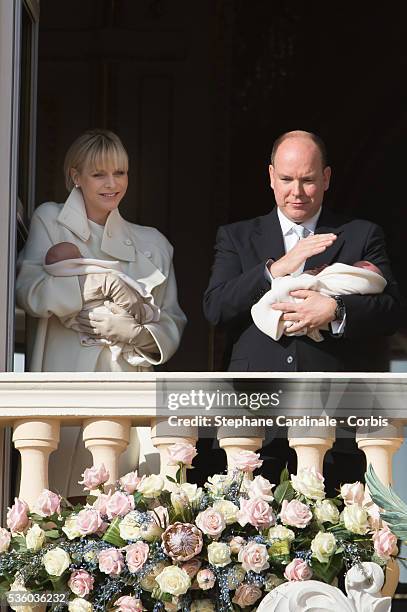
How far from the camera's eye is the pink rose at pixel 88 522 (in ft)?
17.9

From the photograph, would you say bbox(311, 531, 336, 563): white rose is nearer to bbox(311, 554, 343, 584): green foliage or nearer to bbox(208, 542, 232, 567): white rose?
bbox(311, 554, 343, 584): green foliage

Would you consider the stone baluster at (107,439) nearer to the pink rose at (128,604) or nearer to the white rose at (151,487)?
the white rose at (151,487)

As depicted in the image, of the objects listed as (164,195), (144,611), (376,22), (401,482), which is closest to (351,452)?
(144,611)

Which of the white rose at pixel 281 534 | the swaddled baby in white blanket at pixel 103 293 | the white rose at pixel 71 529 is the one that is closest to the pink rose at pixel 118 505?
the white rose at pixel 71 529

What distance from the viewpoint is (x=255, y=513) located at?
214 inches

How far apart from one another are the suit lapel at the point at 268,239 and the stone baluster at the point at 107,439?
2.95 feet

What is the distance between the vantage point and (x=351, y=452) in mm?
5895

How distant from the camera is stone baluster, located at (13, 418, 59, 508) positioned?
5785mm

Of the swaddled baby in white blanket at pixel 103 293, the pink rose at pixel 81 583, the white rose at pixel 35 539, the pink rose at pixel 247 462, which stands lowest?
the pink rose at pixel 81 583

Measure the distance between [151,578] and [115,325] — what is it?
3.54 feet

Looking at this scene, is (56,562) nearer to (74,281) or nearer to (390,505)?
(390,505)

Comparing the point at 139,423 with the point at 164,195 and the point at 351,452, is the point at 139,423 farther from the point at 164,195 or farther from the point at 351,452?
the point at 164,195

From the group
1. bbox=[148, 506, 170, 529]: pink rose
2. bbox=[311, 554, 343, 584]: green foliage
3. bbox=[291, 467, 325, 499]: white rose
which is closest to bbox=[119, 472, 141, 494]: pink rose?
bbox=[148, 506, 170, 529]: pink rose

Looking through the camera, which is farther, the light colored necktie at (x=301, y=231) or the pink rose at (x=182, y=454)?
the light colored necktie at (x=301, y=231)
